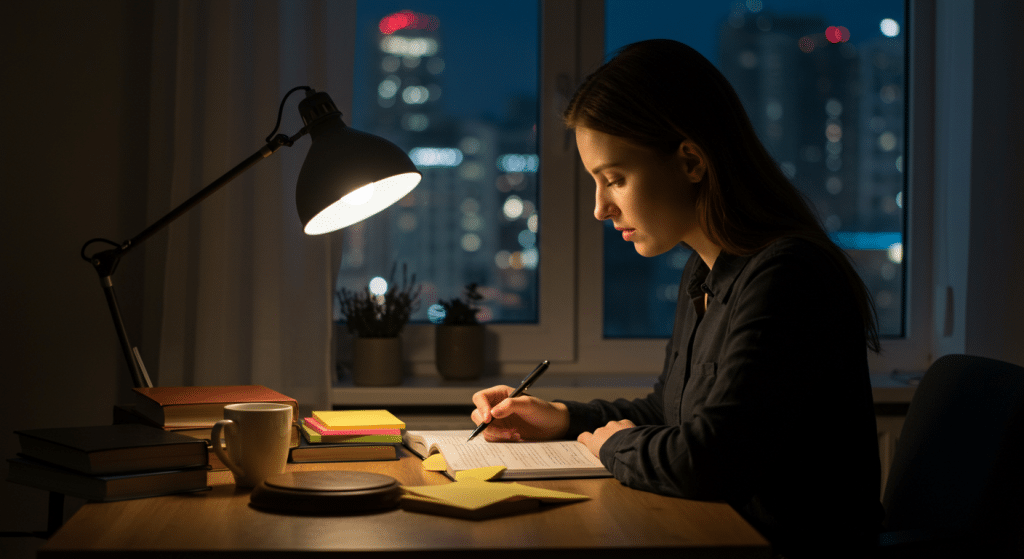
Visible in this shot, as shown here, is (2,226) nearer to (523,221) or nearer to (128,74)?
(128,74)

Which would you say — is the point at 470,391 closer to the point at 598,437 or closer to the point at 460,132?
the point at 460,132

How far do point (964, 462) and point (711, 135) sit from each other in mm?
563

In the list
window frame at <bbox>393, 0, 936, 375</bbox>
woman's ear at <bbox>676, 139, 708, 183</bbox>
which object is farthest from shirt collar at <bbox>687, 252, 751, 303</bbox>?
window frame at <bbox>393, 0, 936, 375</bbox>

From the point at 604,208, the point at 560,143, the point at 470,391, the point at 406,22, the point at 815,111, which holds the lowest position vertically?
the point at 470,391

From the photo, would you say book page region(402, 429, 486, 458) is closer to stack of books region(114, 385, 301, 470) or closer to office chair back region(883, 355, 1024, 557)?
stack of books region(114, 385, 301, 470)

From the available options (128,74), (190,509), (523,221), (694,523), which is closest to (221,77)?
(128,74)

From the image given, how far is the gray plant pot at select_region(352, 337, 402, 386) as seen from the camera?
2.11 meters

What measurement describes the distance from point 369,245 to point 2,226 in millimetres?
872

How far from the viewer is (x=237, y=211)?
2012mm

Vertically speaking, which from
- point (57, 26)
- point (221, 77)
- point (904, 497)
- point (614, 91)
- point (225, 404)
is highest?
point (57, 26)

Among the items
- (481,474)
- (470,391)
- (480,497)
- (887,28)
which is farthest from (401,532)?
(887,28)

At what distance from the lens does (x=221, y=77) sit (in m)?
2.00

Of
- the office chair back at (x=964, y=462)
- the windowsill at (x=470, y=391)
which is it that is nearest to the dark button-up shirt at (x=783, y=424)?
the office chair back at (x=964, y=462)

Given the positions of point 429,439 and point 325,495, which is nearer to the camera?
point 325,495
